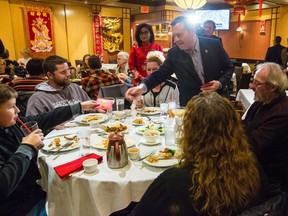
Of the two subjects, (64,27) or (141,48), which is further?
(64,27)

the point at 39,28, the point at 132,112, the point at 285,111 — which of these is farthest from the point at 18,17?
the point at 285,111

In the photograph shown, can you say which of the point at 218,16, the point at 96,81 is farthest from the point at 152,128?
the point at 218,16

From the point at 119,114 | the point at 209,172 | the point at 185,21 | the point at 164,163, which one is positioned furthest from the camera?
the point at 185,21

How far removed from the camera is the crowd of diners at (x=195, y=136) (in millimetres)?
909

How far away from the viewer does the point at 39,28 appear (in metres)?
6.93

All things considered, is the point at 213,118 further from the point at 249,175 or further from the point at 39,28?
the point at 39,28

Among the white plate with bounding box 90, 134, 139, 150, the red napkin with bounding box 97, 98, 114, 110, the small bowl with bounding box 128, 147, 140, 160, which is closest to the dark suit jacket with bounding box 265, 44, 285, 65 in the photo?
the red napkin with bounding box 97, 98, 114, 110

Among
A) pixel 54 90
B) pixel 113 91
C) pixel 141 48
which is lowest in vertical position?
pixel 113 91

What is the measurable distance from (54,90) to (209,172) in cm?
198

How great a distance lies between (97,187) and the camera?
129 cm

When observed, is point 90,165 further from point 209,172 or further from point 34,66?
point 34,66

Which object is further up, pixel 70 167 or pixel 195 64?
pixel 195 64

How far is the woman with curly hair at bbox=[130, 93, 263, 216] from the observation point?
89 cm

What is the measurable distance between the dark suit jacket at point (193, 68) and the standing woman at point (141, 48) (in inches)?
41.3
